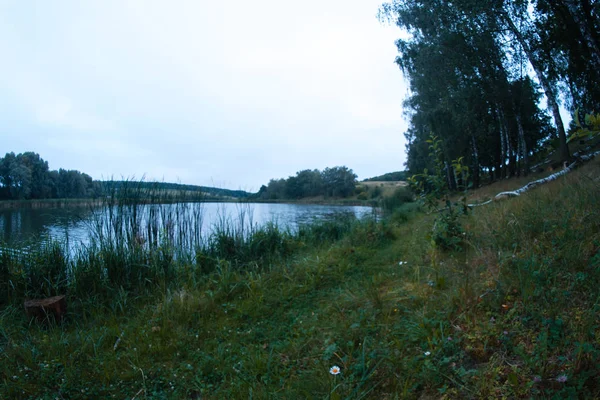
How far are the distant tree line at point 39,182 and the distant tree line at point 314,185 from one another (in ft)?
133

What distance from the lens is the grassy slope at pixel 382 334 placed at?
175 cm

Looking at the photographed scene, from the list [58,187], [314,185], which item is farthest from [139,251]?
[314,185]

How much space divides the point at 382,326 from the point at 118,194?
500 cm

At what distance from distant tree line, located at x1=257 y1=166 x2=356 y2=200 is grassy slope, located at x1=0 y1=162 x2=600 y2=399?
4808 centimetres

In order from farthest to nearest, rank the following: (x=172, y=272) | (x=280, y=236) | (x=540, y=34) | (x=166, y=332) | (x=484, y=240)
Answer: (x=540, y=34)
(x=280, y=236)
(x=172, y=272)
(x=484, y=240)
(x=166, y=332)

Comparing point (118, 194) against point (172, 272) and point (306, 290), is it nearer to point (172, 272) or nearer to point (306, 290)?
point (172, 272)

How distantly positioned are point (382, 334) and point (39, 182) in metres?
11.6

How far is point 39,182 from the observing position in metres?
9.73

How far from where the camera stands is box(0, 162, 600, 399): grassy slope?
5.76 ft

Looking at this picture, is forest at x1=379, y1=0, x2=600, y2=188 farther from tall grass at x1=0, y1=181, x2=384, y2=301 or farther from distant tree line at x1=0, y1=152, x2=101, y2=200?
distant tree line at x1=0, y1=152, x2=101, y2=200

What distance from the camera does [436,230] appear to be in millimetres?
4156

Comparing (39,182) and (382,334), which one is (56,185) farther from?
(382,334)

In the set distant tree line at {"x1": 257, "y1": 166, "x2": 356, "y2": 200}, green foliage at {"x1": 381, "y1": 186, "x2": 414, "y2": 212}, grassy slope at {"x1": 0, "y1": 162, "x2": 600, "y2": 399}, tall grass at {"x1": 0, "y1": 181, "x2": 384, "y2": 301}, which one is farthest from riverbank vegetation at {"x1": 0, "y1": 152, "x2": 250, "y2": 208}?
distant tree line at {"x1": 257, "y1": 166, "x2": 356, "y2": 200}

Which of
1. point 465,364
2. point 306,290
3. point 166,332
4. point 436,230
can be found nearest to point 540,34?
point 436,230
